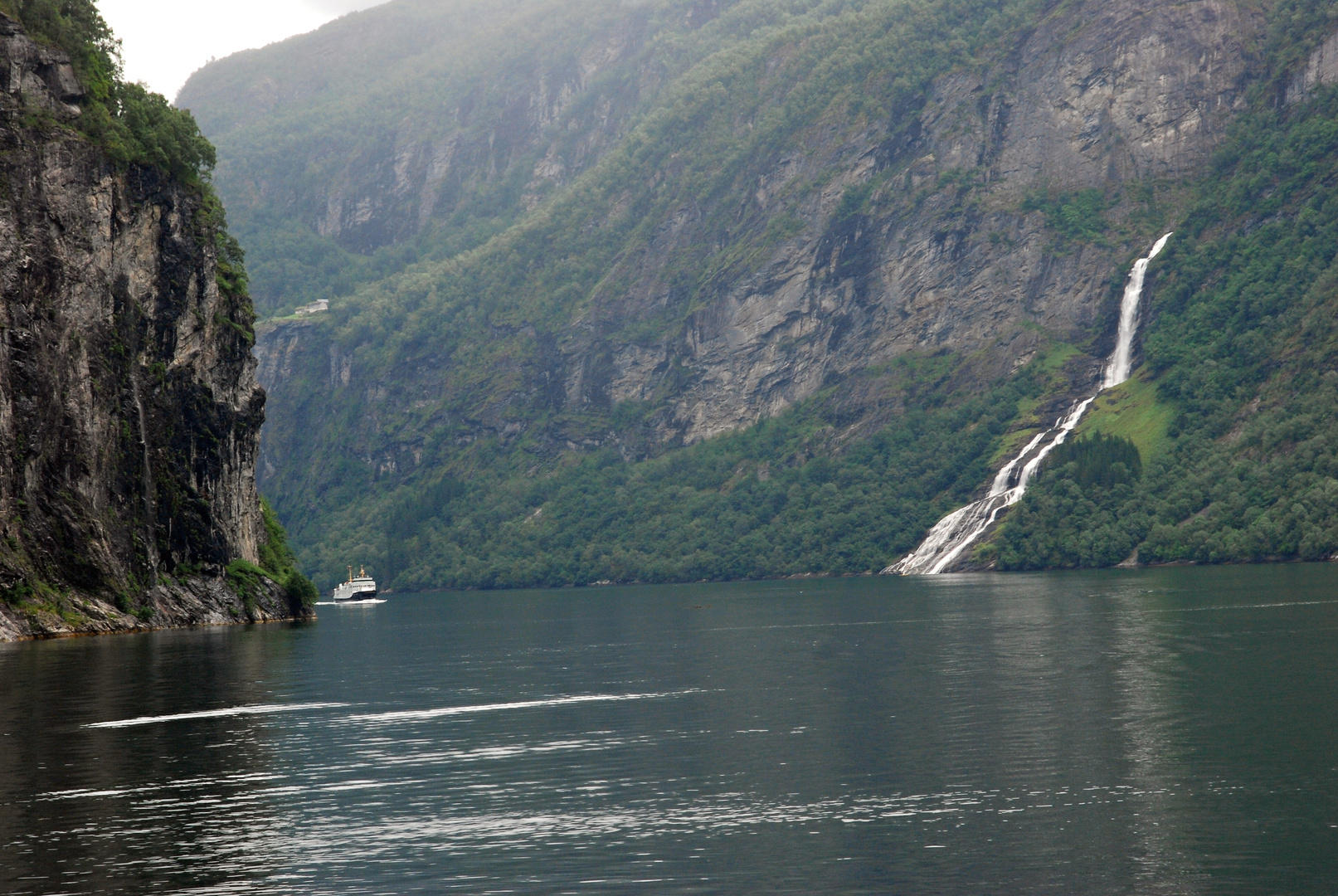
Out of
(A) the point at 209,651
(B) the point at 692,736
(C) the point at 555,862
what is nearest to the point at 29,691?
(A) the point at 209,651

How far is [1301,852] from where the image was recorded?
2575 centimetres

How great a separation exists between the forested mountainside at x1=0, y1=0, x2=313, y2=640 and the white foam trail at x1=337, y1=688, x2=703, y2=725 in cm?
4271

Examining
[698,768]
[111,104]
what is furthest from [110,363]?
[698,768]

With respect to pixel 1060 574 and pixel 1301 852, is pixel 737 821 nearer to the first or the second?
pixel 1301 852

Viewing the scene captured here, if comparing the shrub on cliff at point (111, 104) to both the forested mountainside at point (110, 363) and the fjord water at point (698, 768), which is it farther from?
the fjord water at point (698, 768)

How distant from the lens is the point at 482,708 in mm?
51875

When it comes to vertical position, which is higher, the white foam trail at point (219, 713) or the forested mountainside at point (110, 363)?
the forested mountainside at point (110, 363)

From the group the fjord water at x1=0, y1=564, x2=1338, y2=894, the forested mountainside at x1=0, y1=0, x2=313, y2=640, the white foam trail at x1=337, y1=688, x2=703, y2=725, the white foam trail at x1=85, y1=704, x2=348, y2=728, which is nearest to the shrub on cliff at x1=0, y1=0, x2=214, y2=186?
the forested mountainside at x1=0, y1=0, x2=313, y2=640

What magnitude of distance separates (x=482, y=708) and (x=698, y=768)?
16958 mm

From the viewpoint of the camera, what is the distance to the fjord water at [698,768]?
2612cm

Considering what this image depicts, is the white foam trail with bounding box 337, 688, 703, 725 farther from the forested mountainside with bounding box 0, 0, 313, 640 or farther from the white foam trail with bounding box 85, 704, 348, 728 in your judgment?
the forested mountainside with bounding box 0, 0, 313, 640

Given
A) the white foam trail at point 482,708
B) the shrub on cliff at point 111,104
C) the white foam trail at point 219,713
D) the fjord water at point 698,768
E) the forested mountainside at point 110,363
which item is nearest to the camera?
the fjord water at point 698,768

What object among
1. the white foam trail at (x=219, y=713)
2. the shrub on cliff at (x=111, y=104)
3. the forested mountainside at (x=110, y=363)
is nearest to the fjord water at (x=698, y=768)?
the white foam trail at (x=219, y=713)

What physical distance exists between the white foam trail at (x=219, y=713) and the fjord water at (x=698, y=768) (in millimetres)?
252
